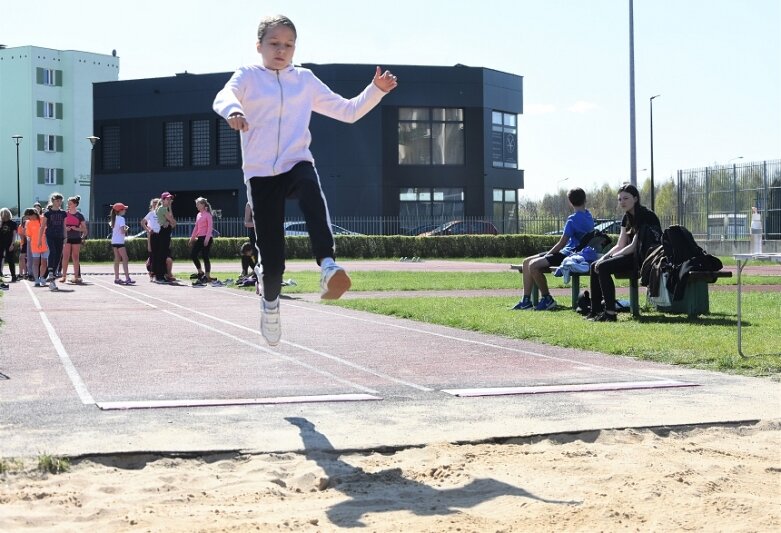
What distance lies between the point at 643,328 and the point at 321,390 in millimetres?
5718

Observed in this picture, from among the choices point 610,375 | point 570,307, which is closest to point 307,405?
point 610,375

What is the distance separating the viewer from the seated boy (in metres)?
15.1

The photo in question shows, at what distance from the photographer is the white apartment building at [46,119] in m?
89.2

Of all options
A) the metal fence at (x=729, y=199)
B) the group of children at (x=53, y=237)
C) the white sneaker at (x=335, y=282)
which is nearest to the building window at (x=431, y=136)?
the metal fence at (x=729, y=199)

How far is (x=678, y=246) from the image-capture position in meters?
13.2

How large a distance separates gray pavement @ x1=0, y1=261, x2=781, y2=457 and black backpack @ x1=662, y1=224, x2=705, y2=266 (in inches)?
103

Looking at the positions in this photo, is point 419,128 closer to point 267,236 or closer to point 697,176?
point 697,176

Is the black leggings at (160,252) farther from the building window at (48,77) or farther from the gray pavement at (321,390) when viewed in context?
the building window at (48,77)

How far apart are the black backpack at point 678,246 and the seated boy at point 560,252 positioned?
5.98 feet

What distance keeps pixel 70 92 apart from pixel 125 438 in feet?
296

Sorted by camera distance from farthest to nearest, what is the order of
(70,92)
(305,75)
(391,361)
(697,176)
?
(70,92) → (697,176) → (391,361) → (305,75)

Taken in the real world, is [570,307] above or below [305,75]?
below

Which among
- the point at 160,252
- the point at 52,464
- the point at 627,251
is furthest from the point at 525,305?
the point at 160,252

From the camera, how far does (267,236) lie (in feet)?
23.4
